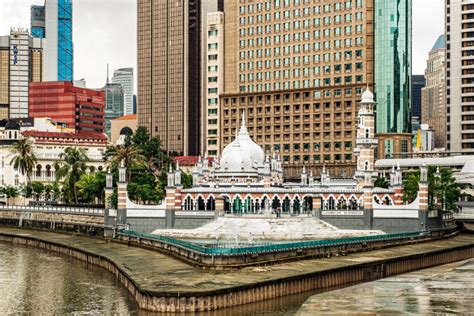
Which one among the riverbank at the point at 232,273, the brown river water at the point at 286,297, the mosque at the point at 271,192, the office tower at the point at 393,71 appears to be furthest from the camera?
the office tower at the point at 393,71

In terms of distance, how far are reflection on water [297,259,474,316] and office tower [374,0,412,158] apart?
374 feet

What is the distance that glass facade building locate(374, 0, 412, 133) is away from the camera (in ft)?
633

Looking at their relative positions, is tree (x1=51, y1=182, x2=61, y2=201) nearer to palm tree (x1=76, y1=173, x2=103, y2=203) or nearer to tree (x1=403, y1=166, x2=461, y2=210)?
palm tree (x1=76, y1=173, x2=103, y2=203)

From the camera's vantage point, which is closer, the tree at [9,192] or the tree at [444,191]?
the tree at [444,191]

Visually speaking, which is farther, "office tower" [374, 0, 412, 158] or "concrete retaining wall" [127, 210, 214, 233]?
"office tower" [374, 0, 412, 158]

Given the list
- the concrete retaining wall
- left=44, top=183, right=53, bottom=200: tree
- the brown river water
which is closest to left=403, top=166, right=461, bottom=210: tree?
the concrete retaining wall

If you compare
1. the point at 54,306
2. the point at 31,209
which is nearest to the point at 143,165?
the point at 31,209

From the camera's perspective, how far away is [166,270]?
253 feet

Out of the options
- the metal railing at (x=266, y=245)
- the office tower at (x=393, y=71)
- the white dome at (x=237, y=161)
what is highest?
the office tower at (x=393, y=71)

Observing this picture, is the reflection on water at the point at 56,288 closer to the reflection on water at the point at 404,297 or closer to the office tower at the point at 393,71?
the reflection on water at the point at 404,297

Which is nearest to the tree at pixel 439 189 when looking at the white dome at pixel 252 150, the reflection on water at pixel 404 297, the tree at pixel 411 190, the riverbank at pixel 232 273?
the tree at pixel 411 190

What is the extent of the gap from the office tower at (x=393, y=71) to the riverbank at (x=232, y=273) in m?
85.7

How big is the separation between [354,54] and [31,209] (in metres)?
86.3

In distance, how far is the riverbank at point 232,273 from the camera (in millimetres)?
63719
